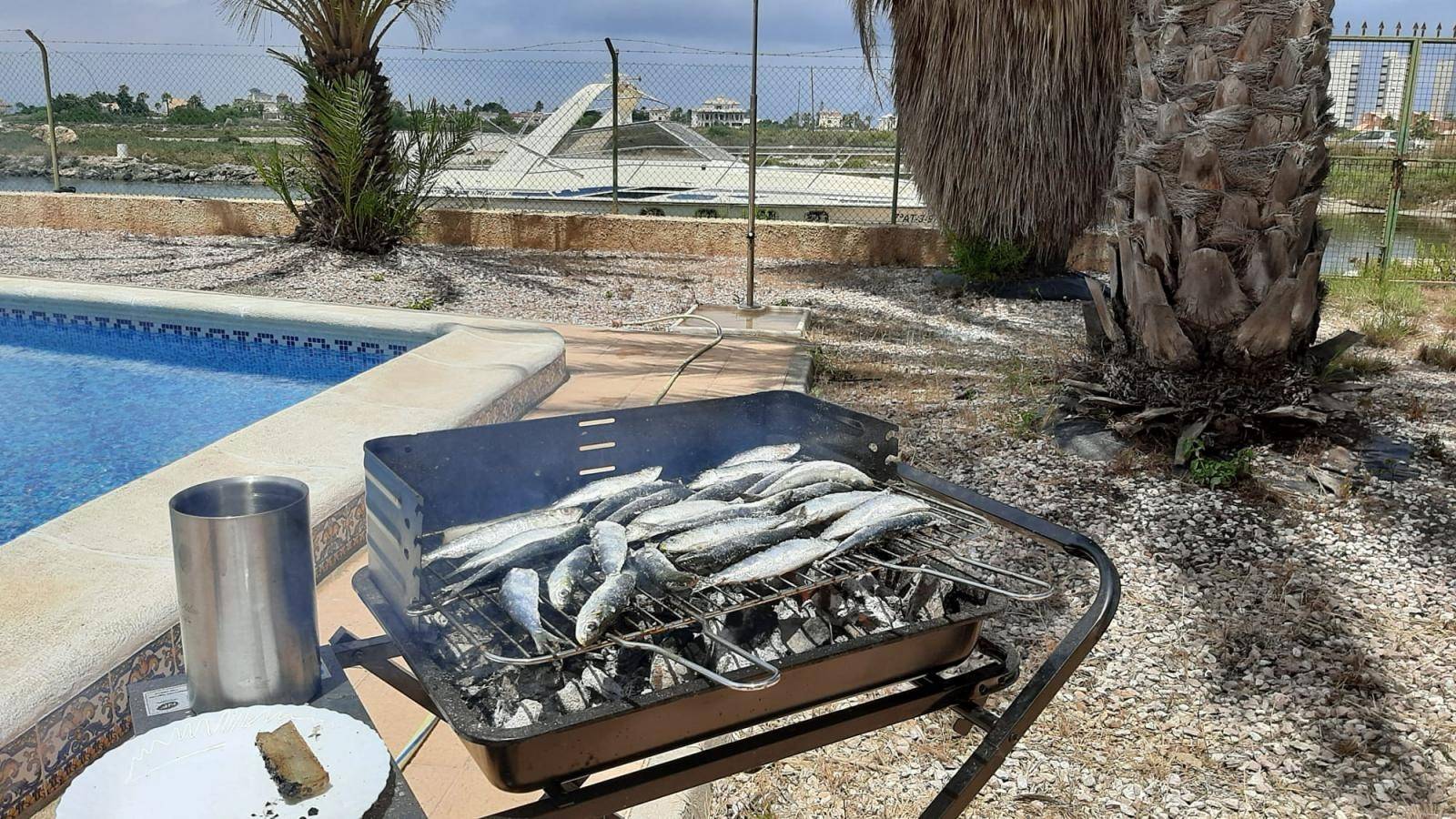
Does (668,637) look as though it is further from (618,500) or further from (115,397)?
(115,397)

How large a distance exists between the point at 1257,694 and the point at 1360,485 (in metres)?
1.79

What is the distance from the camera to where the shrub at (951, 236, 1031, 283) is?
855 cm

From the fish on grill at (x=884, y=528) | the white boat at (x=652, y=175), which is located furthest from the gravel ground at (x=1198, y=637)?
the white boat at (x=652, y=175)

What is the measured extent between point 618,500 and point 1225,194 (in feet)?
11.8

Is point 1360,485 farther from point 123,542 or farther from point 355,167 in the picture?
point 355,167

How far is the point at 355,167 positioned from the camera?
948 centimetres

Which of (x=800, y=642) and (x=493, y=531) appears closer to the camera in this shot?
(x=800, y=642)

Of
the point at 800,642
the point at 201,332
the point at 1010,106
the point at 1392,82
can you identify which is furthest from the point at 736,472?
the point at 1392,82

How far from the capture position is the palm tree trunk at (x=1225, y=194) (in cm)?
426

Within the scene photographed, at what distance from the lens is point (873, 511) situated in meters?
1.76

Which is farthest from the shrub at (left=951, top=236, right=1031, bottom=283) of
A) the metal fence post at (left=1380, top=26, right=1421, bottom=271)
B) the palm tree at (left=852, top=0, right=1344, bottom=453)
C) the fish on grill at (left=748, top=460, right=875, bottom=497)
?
the fish on grill at (left=748, top=460, right=875, bottom=497)

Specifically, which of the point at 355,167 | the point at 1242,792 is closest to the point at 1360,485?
the point at 1242,792

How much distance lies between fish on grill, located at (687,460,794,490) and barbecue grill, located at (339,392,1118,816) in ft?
0.56

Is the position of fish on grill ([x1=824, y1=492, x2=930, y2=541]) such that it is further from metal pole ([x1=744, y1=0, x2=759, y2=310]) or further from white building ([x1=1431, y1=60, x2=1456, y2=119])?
white building ([x1=1431, y1=60, x2=1456, y2=119])
